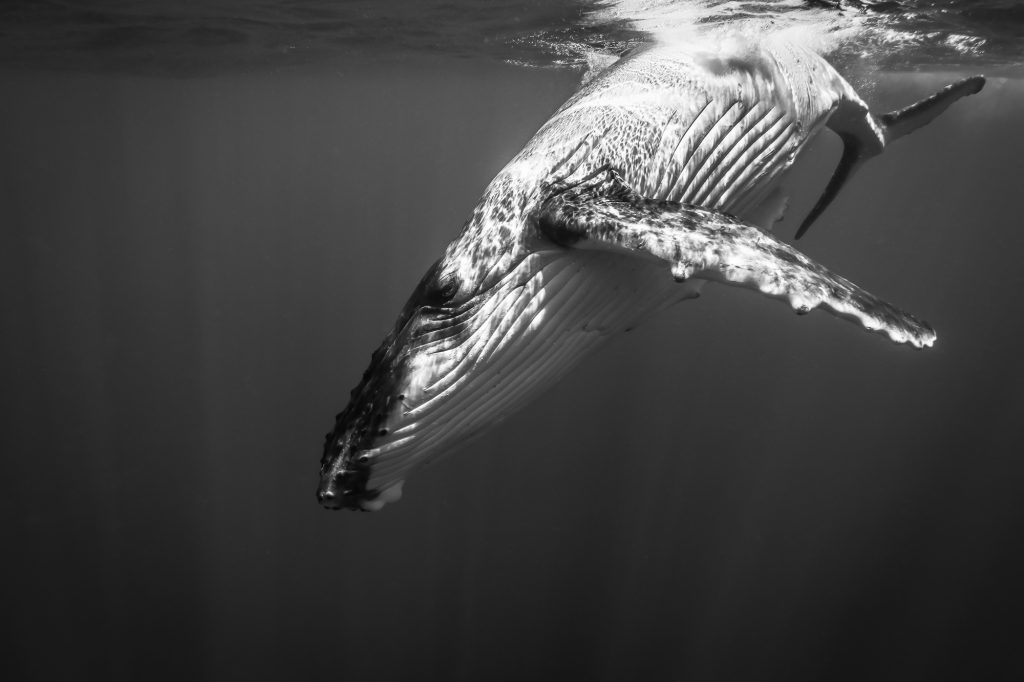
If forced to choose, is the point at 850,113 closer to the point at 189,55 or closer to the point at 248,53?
the point at 248,53

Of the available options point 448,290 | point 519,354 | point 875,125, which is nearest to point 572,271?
point 519,354

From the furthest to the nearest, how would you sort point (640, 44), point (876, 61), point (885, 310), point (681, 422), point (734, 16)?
1. point (681, 422)
2. point (876, 61)
3. point (640, 44)
4. point (734, 16)
5. point (885, 310)

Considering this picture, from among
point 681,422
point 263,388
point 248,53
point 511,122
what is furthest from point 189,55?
point 511,122

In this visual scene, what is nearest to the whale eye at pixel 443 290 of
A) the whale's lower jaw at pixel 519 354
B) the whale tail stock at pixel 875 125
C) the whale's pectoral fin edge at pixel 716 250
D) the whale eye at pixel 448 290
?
the whale eye at pixel 448 290

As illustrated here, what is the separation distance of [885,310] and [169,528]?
21299 millimetres

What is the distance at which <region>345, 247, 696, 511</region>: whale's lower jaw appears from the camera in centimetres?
262

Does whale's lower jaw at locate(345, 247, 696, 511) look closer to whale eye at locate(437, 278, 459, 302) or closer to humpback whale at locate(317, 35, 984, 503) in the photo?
humpback whale at locate(317, 35, 984, 503)

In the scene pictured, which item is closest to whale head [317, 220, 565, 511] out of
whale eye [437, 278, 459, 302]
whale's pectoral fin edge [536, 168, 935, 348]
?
whale eye [437, 278, 459, 302]

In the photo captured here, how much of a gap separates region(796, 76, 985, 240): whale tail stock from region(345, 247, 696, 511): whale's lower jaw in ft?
12.4

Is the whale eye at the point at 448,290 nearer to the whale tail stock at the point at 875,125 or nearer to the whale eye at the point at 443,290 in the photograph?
the whale eye at the point at 443,290

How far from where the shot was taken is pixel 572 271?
2889 millimetres

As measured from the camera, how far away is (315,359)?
113 feet

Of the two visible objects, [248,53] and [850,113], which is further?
[248,53]

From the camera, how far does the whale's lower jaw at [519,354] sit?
2.62m
